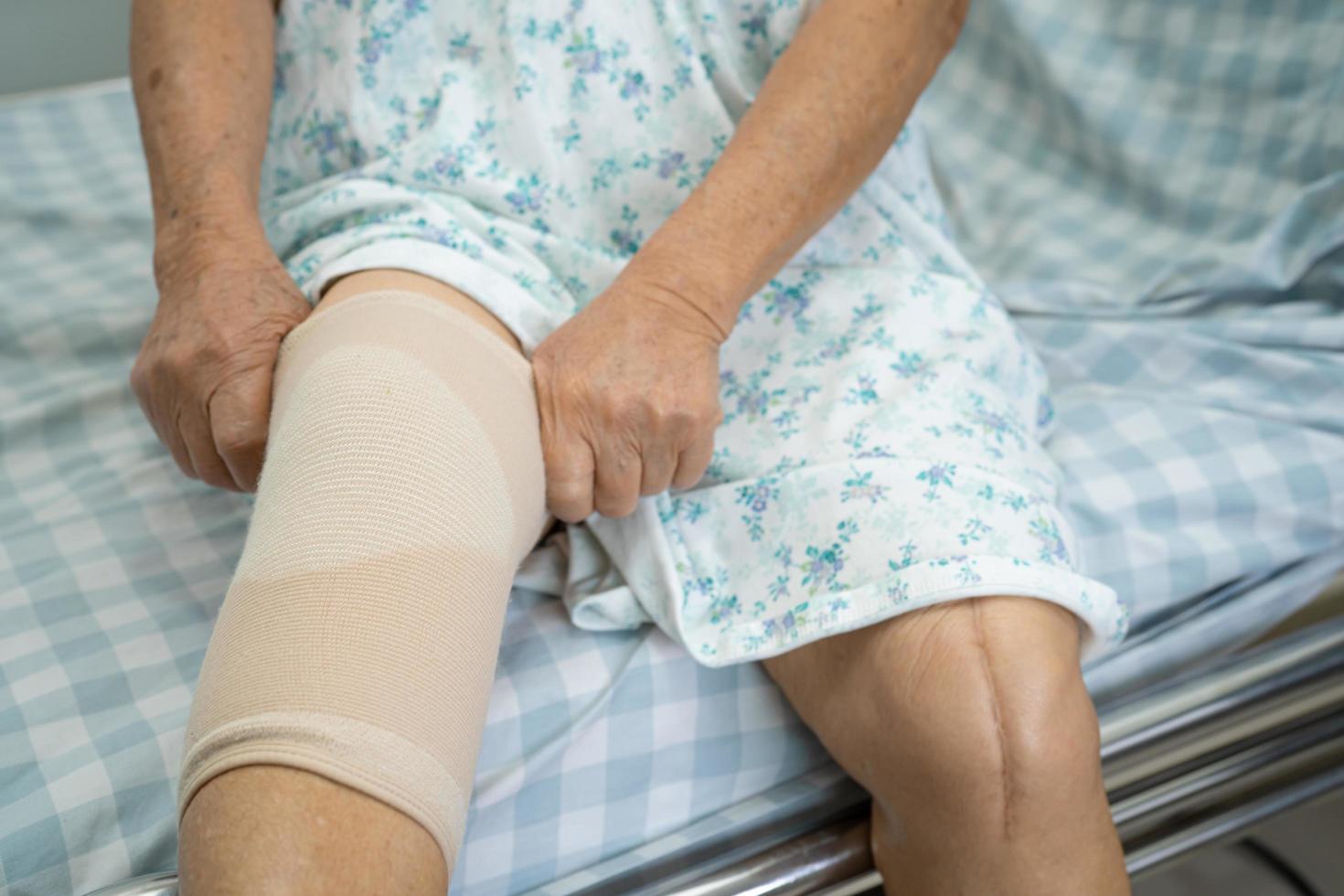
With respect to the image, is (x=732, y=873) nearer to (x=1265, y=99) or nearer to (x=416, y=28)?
(x=416, y=28)

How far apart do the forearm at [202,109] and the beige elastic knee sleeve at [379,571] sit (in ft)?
0.63

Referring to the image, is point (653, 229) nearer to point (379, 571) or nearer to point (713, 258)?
point (713, 258)

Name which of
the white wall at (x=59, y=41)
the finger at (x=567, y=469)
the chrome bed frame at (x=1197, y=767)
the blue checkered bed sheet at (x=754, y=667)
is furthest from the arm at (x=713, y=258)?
the white wall at (x=59, y=41)

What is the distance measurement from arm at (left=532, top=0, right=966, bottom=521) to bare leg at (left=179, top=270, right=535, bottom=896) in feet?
0.83

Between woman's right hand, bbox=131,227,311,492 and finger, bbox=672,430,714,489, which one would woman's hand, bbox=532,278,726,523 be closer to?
finger, bbox=672,430,714,489

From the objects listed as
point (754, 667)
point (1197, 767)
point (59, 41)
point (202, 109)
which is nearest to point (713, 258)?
point (754, 667)

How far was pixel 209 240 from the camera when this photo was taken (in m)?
0.79

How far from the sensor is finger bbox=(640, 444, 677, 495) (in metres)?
0.73

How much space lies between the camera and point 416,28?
894 millimetres

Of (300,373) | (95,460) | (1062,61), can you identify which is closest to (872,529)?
(300,373)

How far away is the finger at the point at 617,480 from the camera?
721mm

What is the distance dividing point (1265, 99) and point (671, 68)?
0.64 meters

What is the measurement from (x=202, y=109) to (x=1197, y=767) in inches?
36.0

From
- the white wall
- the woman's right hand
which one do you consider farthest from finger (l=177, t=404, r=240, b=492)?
the white wall
